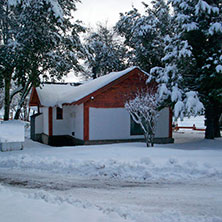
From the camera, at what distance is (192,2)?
46.4 feet

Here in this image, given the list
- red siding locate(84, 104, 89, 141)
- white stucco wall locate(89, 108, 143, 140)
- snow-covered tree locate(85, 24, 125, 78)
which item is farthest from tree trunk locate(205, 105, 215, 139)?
snow-covered tree locate(85, 24, 125, 78)

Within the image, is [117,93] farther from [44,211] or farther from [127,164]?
[44,211]

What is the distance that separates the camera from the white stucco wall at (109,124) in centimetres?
1516

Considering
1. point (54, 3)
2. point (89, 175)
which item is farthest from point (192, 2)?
point (89, 175)

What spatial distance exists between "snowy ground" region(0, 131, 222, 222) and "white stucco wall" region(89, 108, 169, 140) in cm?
438

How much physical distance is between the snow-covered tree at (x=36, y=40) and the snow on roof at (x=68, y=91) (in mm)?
1653

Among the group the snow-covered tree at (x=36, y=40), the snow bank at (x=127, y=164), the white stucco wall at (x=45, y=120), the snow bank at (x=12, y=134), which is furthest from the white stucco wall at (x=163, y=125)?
the snow bank at (x=12, y=134)

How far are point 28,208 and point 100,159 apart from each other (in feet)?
14.9

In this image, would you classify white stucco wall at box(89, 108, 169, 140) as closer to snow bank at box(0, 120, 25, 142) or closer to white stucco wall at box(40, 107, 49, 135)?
snow bank at box(0, 120, 25, 142)

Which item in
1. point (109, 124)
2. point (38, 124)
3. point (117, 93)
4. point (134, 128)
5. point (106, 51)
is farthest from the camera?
point (106, 51)

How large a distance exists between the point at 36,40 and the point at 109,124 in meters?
6.85

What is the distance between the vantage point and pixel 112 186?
6816 mm

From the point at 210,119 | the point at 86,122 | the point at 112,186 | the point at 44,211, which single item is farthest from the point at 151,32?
the point at 44,211

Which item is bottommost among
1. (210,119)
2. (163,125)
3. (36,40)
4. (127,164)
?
(127,164)
